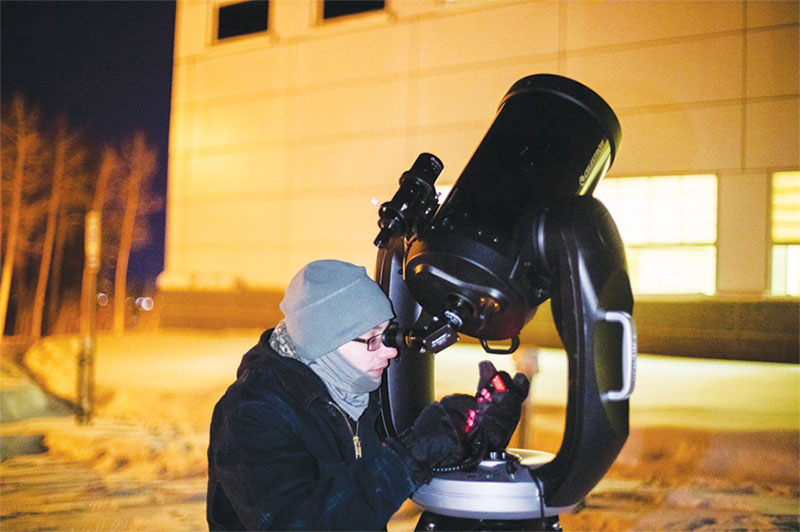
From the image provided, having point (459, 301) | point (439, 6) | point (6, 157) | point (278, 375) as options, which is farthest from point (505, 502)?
point (6, 157)

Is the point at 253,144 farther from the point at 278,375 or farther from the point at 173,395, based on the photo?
the point at 278,375

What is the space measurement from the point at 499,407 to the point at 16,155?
2094 centimetres

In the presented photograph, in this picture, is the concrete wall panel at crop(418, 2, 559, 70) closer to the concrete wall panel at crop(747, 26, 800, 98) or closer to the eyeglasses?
the concrete wall panel at crop(747, 26, 800, 98)

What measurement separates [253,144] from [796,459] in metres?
8.14

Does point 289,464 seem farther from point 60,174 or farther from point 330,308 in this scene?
point 60,174

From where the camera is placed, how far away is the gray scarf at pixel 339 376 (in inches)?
A: 76.7

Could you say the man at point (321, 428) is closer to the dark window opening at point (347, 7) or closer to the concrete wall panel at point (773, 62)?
the concrete wall panel at point (773, 62)

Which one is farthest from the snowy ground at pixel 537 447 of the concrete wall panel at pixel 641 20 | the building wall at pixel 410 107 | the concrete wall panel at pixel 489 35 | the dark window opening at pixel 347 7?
the dark window opening at pixel 347 7

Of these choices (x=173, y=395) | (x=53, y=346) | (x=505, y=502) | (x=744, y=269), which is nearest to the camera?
(x=505, y=502)

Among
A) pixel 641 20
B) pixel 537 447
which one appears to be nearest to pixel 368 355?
pixel 537 447

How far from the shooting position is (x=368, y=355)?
1.96 m

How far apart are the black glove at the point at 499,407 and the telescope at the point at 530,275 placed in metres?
0.09

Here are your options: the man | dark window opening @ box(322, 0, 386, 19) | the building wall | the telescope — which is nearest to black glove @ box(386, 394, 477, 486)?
the man

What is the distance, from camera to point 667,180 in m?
7.37
